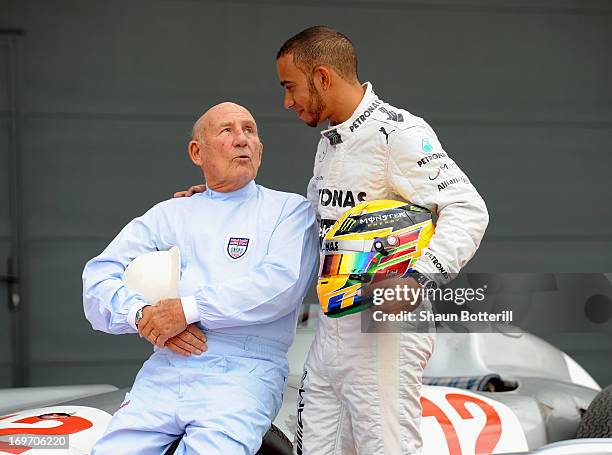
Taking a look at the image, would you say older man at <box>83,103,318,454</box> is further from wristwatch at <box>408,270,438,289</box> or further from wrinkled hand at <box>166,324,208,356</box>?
wristwatch at <box>408,270,438,289</box>

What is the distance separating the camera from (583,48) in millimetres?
6176

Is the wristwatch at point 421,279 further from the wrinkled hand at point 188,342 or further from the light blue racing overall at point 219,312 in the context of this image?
the wrinkled hand at point 188,342

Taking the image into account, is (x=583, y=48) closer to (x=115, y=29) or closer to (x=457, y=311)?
(x=115, y=29)

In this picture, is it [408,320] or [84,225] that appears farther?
[84,225]

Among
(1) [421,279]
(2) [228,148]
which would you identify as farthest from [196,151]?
(1) [421,279]

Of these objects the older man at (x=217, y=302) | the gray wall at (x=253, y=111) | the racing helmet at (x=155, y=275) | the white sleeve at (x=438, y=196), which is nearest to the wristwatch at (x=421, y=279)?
the white sleeve at (x=438, y=196)

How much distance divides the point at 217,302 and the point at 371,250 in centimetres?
44

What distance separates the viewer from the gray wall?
219 inches

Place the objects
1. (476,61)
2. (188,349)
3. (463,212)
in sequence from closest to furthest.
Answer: (463,212)
(188,349)
(476,61)

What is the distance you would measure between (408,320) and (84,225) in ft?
12.2

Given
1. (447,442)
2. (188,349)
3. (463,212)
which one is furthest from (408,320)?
(447,442)

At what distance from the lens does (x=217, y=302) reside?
2.35 metres

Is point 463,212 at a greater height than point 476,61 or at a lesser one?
lesser

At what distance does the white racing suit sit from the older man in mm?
140
